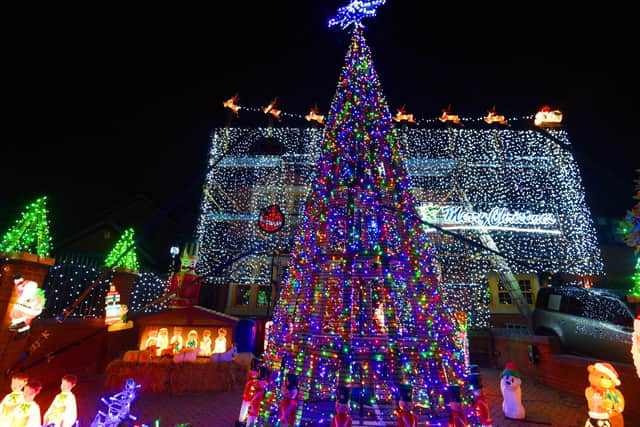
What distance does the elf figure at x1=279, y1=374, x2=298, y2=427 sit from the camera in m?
3.86

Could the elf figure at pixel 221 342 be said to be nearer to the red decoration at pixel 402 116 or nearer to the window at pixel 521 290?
the red decoration at pixel 402 116

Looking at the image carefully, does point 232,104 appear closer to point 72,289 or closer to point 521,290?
point 72,289

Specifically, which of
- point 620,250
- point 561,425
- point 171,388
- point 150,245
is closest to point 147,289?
point 171,388

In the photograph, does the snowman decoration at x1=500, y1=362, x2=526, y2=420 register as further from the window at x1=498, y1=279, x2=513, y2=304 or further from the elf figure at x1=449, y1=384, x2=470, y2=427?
the window at x1=498, y1=279, x2=513, y2=304

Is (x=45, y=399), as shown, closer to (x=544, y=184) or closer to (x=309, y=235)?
(x=309, y=235)

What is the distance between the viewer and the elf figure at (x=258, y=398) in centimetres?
433

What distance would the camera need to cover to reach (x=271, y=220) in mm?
11773

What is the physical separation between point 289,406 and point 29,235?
16.9 feet

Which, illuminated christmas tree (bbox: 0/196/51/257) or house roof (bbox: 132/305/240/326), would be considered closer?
illuminated christmas tree (bbox: 0/196/51/257)

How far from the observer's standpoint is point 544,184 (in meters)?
14.2

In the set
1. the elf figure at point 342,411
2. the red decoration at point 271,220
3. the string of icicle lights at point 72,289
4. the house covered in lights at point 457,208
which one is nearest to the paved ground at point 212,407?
the string of icicle lights at point 72,289

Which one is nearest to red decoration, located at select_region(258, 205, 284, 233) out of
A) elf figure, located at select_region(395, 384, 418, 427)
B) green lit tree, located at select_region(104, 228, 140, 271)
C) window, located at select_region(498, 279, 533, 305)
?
green lit tree, located at select_region(104, 228, 140, 271)

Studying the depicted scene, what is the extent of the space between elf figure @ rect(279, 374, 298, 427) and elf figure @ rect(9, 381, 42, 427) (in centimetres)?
291

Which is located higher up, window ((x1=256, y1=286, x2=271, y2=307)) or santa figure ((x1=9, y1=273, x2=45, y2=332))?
santa figure ((x1=9, y1=273, x2=45, y2=332))
